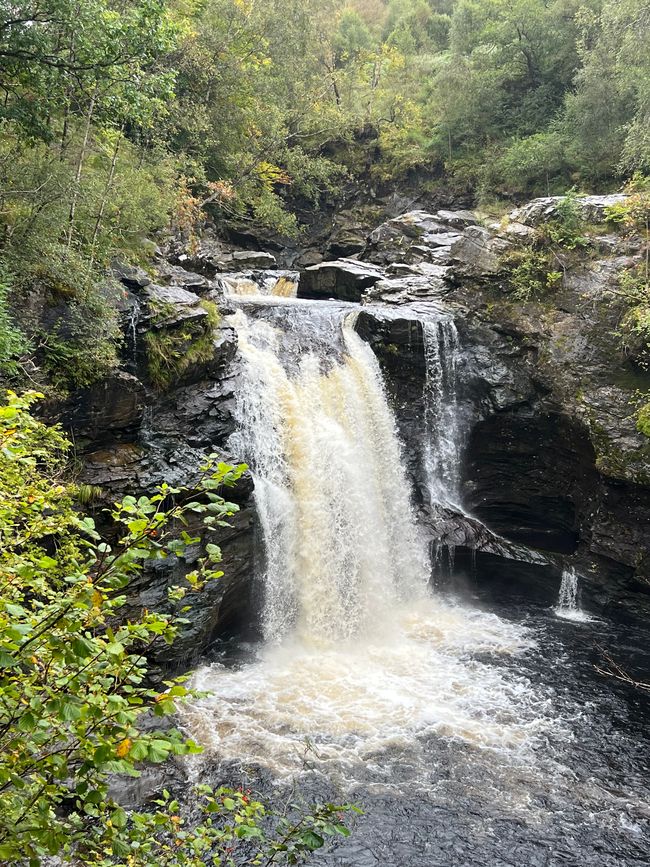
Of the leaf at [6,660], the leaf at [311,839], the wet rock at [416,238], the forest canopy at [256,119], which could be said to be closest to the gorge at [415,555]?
the wet rock at [416,238]

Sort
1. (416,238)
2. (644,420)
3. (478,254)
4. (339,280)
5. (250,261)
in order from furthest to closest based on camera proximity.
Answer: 1. (250,261)
2. (416,238)
3. (339,280)
4. (478,254)
5. (644,420)

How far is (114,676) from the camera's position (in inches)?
104

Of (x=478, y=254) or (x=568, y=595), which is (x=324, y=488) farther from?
(x=478, y=254)

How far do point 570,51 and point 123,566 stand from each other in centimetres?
3174

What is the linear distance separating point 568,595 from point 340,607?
18.1 feet

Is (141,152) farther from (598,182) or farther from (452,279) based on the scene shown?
(598,182)

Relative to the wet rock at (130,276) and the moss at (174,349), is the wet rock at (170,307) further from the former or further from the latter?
the wet rock at (130,276)

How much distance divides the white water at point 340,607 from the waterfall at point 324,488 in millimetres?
29

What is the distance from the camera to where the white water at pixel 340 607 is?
8.22 m

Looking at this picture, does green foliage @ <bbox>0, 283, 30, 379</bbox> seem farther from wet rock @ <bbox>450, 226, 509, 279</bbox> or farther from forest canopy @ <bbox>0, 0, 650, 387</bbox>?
wet rock @ <bbox>450, 226, 509, 279</bbox>

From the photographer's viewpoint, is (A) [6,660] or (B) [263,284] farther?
(B) [263,284]

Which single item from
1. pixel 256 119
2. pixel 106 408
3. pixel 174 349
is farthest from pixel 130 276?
pixel 256 119

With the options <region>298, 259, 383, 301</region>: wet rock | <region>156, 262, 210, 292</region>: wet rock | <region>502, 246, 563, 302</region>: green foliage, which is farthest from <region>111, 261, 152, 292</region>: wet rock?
<region>502, 246, 563, 302</region>: green foliage

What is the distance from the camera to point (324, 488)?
11812mm
